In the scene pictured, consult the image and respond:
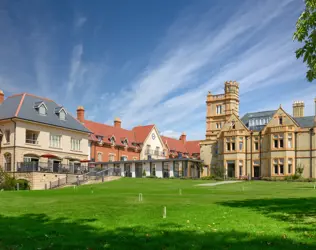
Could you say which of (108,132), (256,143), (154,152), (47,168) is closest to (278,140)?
(256,143)

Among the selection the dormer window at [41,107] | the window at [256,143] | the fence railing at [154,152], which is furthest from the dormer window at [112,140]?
the window at [256,143]

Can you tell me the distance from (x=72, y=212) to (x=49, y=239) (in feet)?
17.8

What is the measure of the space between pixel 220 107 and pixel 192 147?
592 inches

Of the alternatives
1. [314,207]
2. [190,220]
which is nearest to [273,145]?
[314,207]

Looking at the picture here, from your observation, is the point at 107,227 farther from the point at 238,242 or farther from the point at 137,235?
the point at 238,242

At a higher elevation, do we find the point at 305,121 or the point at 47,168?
the point at 305,121

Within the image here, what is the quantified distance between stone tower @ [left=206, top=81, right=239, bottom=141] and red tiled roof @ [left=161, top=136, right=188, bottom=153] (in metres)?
9.02

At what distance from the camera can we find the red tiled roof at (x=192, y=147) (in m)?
87.6

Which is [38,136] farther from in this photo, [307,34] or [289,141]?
[307,34]

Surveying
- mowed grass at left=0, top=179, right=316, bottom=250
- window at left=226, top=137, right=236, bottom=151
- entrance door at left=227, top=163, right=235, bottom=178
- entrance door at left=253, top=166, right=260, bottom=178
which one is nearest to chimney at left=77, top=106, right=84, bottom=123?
window at left=226, top=137, right=236, bottom=151

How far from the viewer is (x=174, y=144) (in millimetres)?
86312

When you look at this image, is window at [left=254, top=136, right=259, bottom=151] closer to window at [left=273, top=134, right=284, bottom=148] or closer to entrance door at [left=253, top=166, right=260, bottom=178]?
entrance door at [left=253, top=166, right=260, bottom=178]

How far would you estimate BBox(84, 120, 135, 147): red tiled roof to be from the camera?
68.1 metres

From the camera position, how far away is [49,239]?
35.8ft
